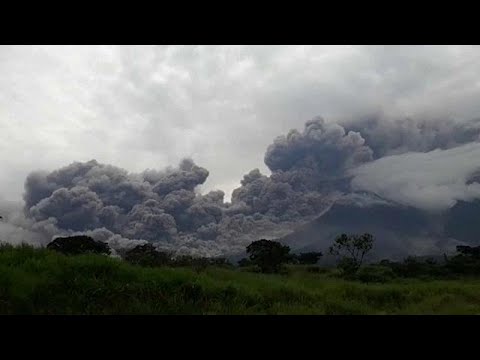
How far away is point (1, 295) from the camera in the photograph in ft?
24.5

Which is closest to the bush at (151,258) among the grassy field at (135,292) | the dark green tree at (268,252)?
the grassy field at (135,292)

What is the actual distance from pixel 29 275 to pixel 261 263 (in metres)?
44.0

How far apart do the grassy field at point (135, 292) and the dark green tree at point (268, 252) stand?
1588 inches

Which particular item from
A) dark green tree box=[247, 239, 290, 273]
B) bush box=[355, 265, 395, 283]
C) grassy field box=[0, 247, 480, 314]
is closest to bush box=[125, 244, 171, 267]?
grassy field box=[0, 247, 480, 314]

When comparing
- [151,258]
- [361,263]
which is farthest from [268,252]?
[151,258]

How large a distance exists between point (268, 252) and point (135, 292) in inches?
1850

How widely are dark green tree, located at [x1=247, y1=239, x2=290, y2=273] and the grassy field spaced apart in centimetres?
4034

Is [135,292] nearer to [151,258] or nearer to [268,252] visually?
[151,258]

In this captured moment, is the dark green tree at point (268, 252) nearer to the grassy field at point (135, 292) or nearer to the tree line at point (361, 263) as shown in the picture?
the tree line at point (361, 263)

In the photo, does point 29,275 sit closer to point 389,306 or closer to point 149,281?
point 149,281

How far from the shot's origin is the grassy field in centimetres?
803

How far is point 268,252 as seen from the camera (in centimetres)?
5531
